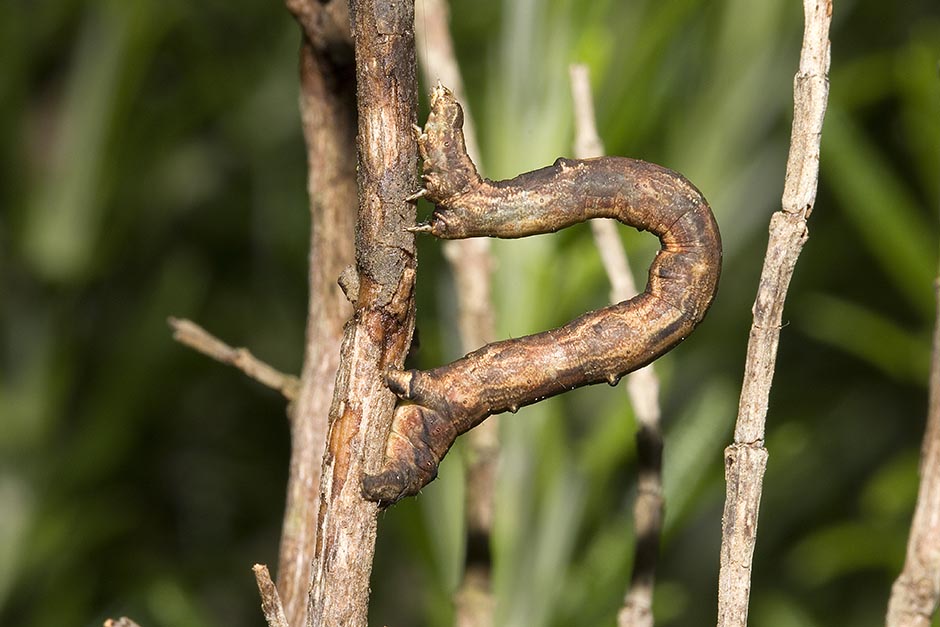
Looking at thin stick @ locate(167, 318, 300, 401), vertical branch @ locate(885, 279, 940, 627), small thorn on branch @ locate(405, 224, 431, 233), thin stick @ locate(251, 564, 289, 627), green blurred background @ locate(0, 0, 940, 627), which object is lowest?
thin stick @ locate(251, 564, 289, 627)

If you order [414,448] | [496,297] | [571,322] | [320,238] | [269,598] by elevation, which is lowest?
[269,598]

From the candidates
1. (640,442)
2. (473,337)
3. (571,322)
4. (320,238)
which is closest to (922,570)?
(640,442)

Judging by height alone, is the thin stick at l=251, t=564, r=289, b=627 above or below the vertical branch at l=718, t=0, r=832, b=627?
below

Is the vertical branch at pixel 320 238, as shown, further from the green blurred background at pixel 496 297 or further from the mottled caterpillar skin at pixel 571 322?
the green blurred background at pixel 496 297

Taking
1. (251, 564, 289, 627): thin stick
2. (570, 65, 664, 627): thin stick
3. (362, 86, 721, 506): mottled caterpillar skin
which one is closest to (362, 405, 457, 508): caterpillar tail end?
(362, 86, 721, 506): mottled caterpillar skin

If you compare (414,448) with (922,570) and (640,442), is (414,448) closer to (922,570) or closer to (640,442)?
(640,442)

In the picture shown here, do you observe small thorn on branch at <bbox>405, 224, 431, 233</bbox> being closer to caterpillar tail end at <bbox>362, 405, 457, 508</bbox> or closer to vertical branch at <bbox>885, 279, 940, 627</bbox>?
caterpillar tail end at <bbox>362, 405, 457, 508</bbox>

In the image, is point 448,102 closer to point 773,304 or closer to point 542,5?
point 773,304

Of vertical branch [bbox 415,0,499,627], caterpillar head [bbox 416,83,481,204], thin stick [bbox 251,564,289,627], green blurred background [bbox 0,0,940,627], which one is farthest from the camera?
green blurred background [bbox 0,0,940,627]
